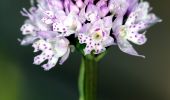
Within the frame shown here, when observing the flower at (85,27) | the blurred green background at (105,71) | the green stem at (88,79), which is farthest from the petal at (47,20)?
the blurred green background at (105,71)

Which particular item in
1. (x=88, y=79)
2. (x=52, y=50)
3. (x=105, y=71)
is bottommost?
(x=105, y=71)

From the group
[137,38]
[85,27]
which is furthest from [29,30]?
[137,38]

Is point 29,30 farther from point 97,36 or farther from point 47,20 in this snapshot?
point 97,36

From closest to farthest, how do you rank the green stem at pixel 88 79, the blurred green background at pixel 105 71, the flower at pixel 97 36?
1. the flower at pixel 97 36
2. the green stem at pixel 88 79
3. the blurred green background at pixel 105 71

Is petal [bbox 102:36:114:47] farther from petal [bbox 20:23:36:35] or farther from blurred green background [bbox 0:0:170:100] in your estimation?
blurred green background [bbox 0:0:170:100]

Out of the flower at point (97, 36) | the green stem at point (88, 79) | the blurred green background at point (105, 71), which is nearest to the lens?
the flower at point (97, 36)

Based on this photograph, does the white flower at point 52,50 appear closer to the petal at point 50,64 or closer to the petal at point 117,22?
the petal at point 50,64

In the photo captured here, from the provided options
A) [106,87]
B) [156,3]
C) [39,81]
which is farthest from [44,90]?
[156,3]
